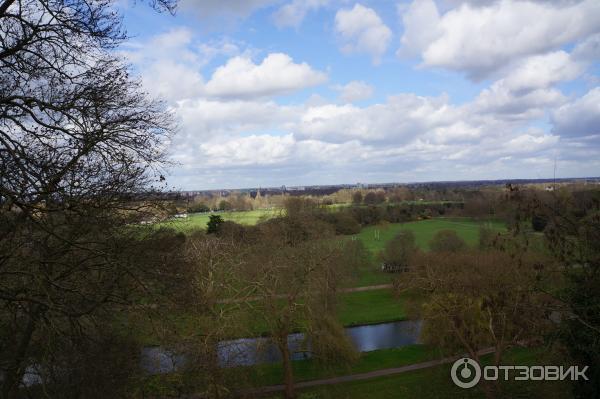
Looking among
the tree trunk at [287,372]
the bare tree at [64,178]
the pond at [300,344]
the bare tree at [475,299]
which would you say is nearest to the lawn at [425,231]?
the pond at [300,344]

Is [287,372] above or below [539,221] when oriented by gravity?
below

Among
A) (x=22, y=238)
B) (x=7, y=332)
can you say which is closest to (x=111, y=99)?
(x=22, y=238)

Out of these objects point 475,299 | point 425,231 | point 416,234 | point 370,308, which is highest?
point 475,299

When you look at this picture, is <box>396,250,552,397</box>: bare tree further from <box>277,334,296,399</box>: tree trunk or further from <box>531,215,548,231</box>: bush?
<box>277,334,296,399</box>: tree trunk

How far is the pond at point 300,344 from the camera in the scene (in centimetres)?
1880

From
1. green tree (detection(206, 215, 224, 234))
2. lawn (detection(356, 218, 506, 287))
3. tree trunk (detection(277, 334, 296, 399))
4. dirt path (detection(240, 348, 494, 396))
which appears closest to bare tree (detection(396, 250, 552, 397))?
dirt path (detection(240, 348, 494, 396))

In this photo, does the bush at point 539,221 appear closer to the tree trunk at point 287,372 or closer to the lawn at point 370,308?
the tree trunk at point 287,372

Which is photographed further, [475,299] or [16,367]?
[475,299]

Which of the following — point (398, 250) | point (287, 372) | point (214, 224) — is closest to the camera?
point (287, 372)

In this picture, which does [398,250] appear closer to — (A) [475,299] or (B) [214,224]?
(B) [214,224]

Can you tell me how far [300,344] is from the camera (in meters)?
22.6

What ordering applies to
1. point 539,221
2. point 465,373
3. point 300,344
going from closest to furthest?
point 539,221 → point 465,373 → point 300,344

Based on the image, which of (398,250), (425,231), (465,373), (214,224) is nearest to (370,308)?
(398,250)

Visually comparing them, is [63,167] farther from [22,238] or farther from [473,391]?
Result: [473,391]
